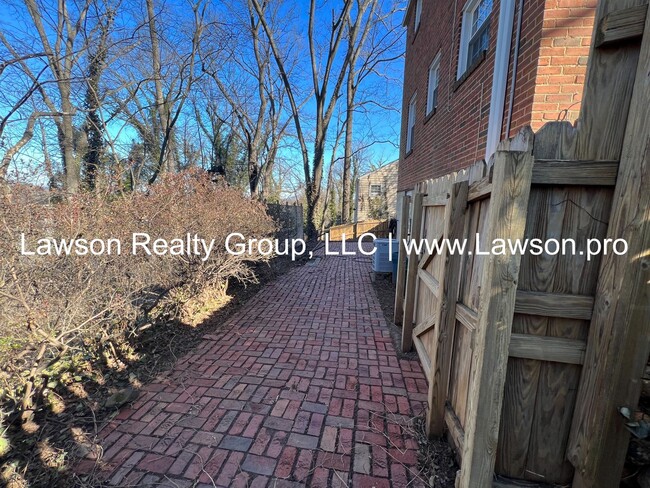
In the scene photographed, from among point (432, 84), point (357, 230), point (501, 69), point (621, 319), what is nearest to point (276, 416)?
point (621, 319)

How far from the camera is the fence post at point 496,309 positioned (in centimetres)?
143

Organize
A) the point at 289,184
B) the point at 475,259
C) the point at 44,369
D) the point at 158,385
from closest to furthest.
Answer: the point at 475,259, the point at 44,369, the point at 158,385, the point at 289,184

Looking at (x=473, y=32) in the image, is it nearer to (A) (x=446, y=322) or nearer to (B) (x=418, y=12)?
(A) (x=446, y=322)

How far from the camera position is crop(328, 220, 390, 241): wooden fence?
17516 mm

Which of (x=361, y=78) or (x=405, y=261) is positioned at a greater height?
(x=361, y=78)

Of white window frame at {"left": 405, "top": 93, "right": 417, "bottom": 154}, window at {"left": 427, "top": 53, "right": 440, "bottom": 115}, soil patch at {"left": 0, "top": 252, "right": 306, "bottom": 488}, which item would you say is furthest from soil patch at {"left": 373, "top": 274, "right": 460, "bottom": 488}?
white window frame at {"left": 405, "top": 93, "right": 417, "bottom": 154}

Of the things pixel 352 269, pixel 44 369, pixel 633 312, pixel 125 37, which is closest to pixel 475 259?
pixel 633 312

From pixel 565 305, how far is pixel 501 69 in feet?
10.3

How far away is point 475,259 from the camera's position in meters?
1.89

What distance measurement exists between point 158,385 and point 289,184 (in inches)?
1049

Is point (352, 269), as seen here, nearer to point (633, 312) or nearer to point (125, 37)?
point (633, 312)

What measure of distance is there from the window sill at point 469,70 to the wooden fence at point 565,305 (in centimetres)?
311

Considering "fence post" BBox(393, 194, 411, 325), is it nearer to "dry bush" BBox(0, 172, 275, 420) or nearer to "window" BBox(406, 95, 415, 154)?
"dry bush" BBox(0, 172, 275, 420)

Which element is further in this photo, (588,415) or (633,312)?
(588,415)
